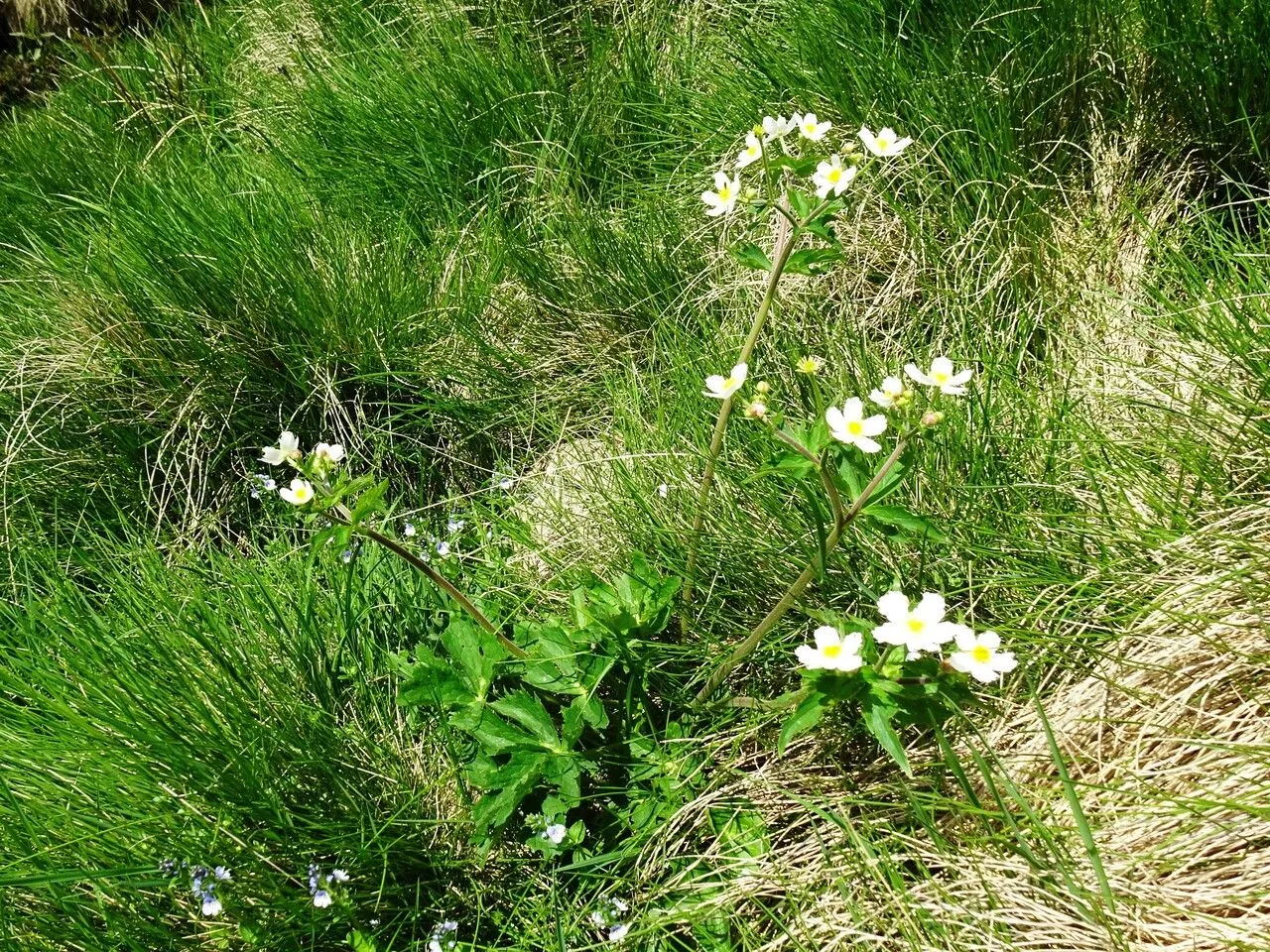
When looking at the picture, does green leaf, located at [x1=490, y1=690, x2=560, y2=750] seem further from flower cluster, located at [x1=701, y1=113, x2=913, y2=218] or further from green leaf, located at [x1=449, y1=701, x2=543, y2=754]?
flower cluster, located at [x1=701, y1=113, x2=913, y2=218]

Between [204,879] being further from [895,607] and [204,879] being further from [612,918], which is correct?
[895,607]

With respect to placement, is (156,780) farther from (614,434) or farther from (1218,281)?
(1218,281)

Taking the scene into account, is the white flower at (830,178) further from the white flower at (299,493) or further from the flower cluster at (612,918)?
the flower cluster at (612,918)

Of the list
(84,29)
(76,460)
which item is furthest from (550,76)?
(84,29)

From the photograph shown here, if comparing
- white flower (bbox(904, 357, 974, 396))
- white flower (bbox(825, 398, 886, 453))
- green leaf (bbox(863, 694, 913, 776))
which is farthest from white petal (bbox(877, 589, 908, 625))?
white flower (bbox(904, 357, 974, 396))

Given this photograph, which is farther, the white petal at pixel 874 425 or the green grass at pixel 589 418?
the green grass at pixel 589 418

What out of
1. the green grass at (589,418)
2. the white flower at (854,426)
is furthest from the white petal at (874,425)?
the green grass at (589,418)
